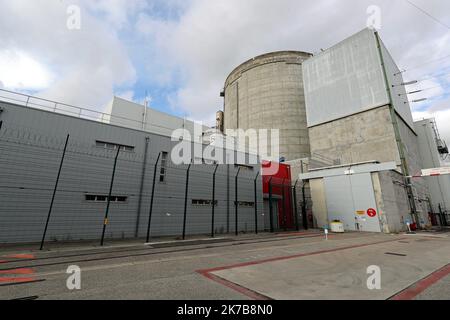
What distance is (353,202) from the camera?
23.8m

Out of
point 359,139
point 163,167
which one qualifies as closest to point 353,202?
point 359,139

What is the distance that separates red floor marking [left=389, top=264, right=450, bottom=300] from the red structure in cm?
1935

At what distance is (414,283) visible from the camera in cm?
513

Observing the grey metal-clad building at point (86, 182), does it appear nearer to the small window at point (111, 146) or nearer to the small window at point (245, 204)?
the small window at point (111, 146)

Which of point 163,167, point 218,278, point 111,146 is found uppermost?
point 111,146

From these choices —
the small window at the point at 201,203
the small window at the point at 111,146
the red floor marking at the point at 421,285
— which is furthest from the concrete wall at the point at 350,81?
the small window at the point at 111,146

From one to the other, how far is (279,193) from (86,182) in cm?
2023

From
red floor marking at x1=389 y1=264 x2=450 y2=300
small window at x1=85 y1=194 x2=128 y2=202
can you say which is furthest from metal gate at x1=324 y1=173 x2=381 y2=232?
small window at x1=85 y1=194 x2=128 y2=202

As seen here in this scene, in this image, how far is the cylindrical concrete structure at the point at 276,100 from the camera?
1542 inches

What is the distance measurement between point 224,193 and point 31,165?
14706mm

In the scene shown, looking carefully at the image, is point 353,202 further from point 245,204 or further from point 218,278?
point 218,278
